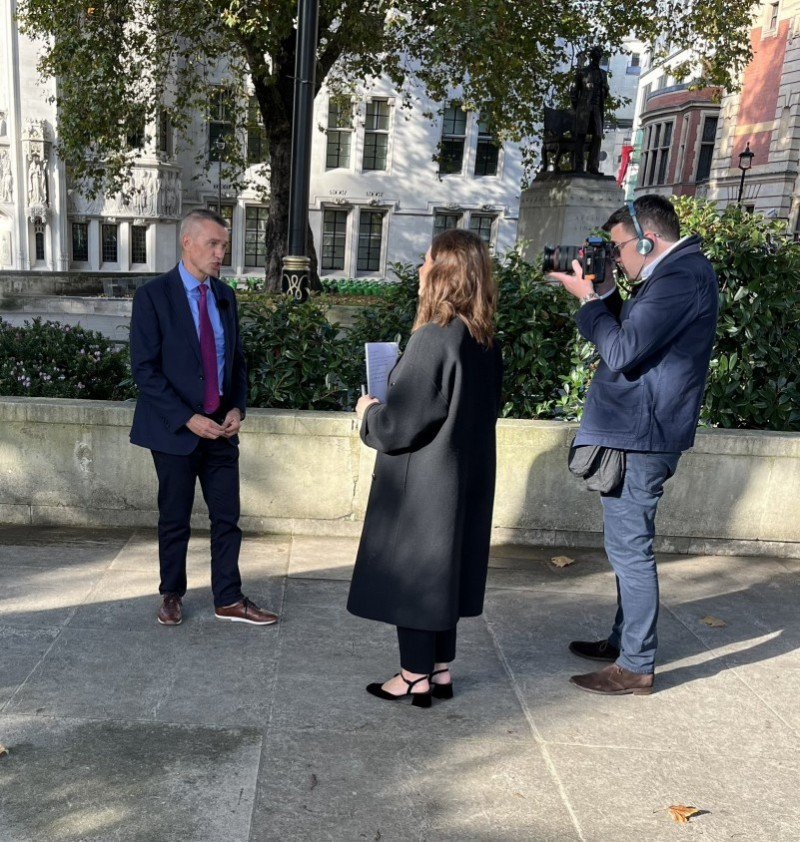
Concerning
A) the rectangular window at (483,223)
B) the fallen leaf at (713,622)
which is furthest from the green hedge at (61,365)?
the rectangular window at (483,223)

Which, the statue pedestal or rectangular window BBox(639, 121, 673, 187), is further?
rectangular window BBox(639, 121, 673, 187)

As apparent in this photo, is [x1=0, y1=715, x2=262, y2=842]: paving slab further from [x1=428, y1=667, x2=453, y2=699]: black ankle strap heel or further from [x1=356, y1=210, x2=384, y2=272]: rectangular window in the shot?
[x1=356, y1=210, x2=384, y2=272]: rectangular window

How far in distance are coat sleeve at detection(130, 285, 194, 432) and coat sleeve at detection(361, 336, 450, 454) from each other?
1255 millimetres

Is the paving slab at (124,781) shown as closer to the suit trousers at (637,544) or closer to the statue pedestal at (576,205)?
the suit trousers at (637,544)

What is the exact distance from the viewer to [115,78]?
14734mm

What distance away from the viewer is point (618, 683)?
12.3 feet

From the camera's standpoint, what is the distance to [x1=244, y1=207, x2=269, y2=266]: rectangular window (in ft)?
108

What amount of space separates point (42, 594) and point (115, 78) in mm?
12804

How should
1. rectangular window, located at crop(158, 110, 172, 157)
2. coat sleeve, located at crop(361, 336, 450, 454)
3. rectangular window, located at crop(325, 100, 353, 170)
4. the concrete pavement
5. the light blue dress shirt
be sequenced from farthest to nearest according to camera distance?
rectangular window, located at crop(325, 100, 353, 170) → rectangular window, located at crop(158, 110, 172, 157) → the light blue dress shirt → coat sleeve, located at crop(361, 336, 450, 454) → the concrete pavement

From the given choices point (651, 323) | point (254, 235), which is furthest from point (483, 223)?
point (651, 323)

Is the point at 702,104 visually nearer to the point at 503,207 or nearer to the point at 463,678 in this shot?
the point at 503,207

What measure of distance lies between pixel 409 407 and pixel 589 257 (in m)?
1.05

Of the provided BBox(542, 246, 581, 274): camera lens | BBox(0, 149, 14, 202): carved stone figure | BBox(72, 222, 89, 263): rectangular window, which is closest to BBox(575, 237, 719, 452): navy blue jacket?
BBox(542, 246, 581, 274): camera lens

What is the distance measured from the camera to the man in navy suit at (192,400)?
156 inches
